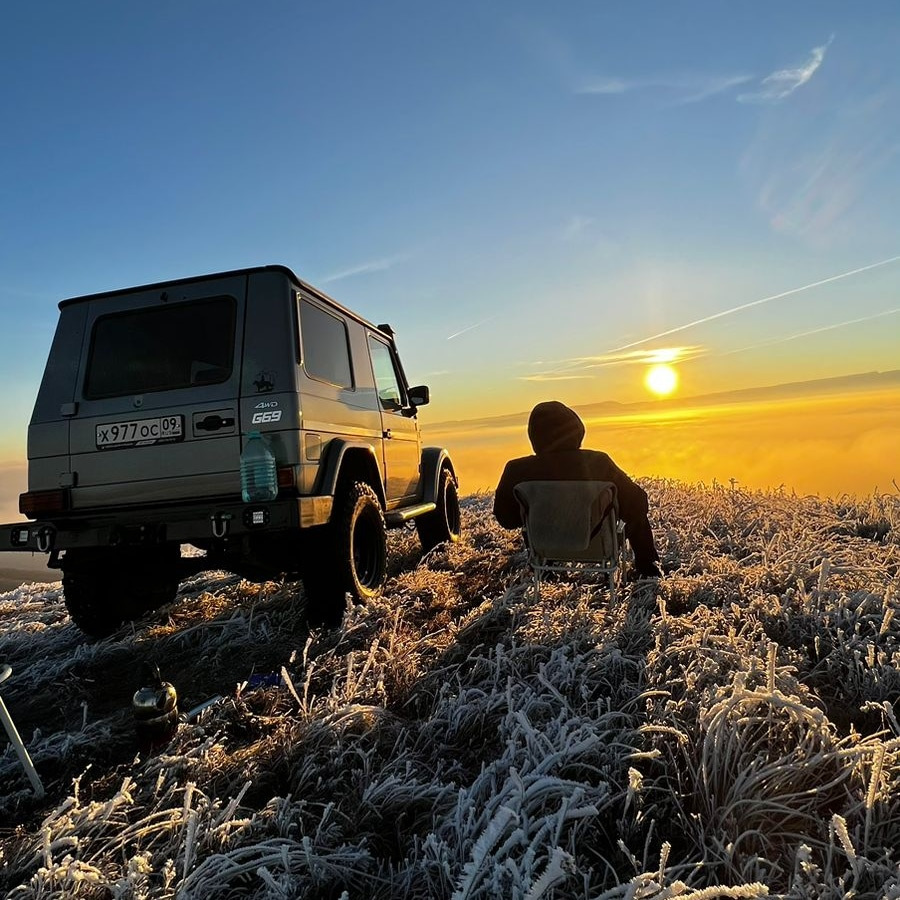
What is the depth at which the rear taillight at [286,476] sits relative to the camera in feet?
12.6

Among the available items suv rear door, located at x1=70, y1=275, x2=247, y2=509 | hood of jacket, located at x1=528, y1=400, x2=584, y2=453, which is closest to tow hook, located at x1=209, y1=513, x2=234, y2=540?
suv rear door, located at x1=70, y1=275, x2=247, y2=509

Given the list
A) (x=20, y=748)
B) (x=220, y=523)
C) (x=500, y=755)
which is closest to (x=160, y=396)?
(x=220, y=523)

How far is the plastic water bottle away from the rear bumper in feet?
0.26

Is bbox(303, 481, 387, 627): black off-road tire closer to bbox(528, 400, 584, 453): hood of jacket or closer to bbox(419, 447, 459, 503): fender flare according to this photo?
bbox(528, 400, 584, 453): hood of jacket

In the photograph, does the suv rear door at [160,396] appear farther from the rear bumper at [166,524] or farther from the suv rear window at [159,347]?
the rear bumper at [166,524]

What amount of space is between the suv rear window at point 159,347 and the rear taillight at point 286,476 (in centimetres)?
93

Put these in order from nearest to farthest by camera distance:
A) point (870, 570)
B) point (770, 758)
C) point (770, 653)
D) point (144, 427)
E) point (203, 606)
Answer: point (770, 758) < point (770, 653) < point (144, 427) < point (870, 570) < point (203, 606)

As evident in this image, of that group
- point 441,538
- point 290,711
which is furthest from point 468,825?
point 441,538

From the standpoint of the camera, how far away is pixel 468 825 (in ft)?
6.47

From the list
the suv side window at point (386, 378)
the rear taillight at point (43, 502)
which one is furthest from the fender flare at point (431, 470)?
the rear taillight at point (43, 502)

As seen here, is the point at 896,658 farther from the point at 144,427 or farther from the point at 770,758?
the point at 144,427

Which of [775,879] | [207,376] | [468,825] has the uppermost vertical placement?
[207,376]

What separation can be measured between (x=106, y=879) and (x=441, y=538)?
18.1ft

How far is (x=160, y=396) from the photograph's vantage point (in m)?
4.14
